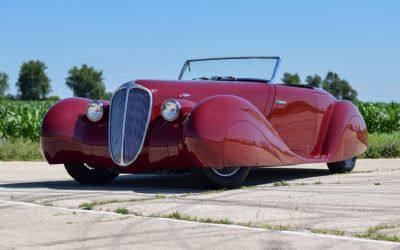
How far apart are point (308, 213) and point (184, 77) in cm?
498

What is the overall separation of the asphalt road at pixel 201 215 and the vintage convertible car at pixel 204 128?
12.3 inches

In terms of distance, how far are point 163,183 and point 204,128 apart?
197cm

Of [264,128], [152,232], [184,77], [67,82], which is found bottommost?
[152,232]

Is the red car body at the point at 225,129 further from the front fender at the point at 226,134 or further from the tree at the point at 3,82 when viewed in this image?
the tree at the point at 3,82

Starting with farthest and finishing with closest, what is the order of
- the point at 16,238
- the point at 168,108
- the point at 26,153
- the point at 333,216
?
1. the point at 26,153
2. the point at 168,108
3. the point at 333,216
4. the point at 16,238

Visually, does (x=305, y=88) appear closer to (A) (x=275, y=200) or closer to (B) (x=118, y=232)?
(A) (x=275, y=200)

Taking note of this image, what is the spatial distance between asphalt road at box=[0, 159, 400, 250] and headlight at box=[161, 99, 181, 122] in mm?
835

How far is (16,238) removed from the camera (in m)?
4.89

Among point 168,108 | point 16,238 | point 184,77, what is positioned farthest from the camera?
point 184,77

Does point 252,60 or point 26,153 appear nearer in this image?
point 252,60

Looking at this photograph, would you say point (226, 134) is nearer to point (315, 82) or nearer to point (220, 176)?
point (220, 176)

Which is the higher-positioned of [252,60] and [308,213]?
[252,60]

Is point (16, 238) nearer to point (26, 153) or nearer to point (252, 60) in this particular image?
point (252, 60)

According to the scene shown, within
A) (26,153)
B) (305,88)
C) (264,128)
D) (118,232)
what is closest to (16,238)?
(118,232)
